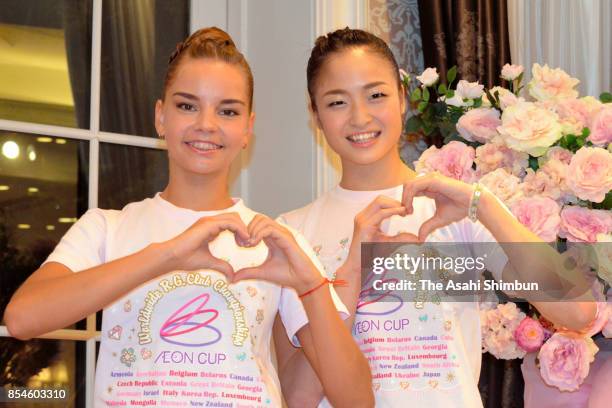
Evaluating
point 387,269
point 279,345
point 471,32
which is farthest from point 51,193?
point 471,32

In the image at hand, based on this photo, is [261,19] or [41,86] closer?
[41,86]

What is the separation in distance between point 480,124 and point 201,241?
81cm

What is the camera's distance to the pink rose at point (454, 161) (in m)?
2.04

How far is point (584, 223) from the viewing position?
6.13 ft

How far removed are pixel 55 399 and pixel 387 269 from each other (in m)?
0.92

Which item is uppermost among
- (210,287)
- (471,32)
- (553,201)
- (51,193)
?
(471,32)

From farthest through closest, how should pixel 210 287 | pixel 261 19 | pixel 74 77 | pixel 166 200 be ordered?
pixel 261 19
pixel 74 77
pixel 166 200
pixel 210 287

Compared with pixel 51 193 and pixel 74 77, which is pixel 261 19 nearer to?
pixel 74 77

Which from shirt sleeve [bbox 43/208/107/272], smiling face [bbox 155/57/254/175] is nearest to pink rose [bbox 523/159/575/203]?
smiling face [bbox 155/57/254/175]

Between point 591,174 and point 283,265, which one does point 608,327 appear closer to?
point 591,174

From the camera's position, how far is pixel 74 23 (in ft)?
7.82

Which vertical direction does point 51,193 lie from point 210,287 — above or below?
above

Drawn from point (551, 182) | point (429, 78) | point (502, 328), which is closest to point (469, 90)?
point (429, 78)

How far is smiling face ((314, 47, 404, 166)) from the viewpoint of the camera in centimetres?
188
